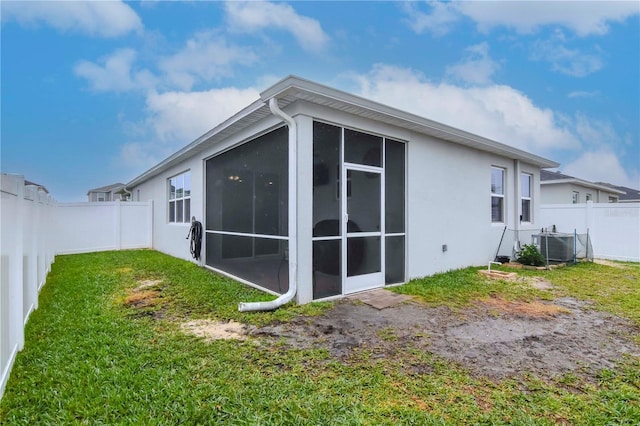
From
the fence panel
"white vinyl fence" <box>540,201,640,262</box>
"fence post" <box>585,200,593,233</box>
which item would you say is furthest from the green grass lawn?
the fence panel

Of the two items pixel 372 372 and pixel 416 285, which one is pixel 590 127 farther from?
pixel 372 372

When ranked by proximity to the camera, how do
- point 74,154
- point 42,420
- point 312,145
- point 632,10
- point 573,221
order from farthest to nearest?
point 74,154, point 573,221, point 632,10, point 312,145, point 42,420

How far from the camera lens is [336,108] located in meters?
4.61

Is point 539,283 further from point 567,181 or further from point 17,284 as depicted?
point 567,181

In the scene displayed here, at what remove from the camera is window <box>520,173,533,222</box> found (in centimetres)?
854

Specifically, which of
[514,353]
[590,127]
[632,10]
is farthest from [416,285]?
[590,127]

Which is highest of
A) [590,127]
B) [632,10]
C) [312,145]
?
[632,10]

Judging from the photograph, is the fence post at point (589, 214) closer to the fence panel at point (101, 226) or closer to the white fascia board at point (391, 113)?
the white fascia board at point (391, 113)

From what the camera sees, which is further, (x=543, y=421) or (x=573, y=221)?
(x=573, y=221)

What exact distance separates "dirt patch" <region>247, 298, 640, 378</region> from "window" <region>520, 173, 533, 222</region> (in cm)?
487

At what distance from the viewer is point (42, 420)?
6.28ft

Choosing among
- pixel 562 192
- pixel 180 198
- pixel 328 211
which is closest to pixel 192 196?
pixel 180 198

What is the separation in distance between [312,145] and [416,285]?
10.2 feet

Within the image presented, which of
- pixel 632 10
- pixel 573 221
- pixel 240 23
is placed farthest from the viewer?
pixel 573 221
